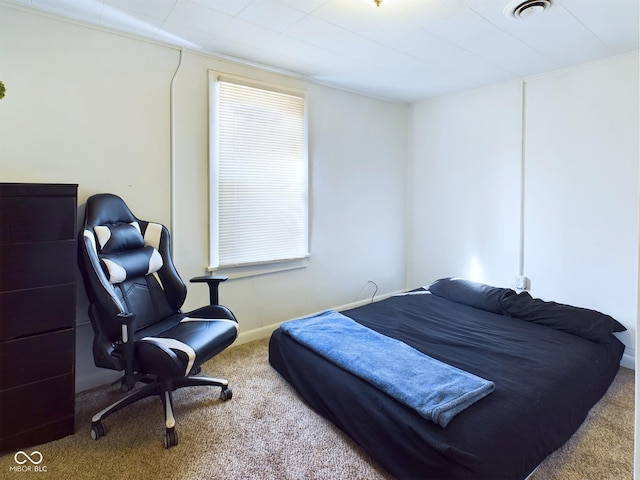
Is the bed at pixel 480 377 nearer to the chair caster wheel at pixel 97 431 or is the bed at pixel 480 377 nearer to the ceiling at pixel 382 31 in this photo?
the chair caster wheel at pixel 97 431

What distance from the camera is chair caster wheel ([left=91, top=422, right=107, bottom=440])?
185 cm

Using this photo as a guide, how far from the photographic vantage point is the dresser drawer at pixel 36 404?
1694 millimetres

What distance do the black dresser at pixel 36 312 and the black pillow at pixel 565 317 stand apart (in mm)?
3001

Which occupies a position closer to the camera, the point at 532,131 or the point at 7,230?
the point at 7,230

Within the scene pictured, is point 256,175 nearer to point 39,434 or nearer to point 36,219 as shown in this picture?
point 36,219

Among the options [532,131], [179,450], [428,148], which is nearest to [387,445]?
[179,450]

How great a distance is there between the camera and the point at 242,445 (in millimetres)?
1825

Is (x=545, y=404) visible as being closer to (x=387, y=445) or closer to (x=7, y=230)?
(x=387, y=445)

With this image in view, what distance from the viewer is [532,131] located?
10.2 feet

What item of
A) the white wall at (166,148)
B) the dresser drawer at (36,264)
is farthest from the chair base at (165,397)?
the dresser drawer at (36,264)

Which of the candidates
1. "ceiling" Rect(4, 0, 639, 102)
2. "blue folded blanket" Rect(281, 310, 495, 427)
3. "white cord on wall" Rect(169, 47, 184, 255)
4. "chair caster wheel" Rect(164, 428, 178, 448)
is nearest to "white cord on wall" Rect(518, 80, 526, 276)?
"ceiling" Rect(4, 0, 639, 102)

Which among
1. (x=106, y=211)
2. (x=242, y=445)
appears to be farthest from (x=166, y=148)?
(x=242, y=445)

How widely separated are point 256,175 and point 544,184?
2461 mm

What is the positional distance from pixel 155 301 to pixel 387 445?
5.41ft
